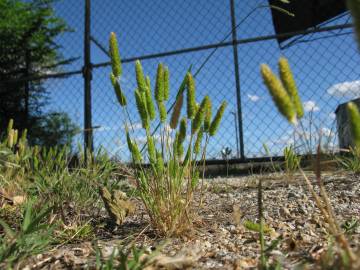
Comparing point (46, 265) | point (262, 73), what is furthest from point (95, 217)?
point (262, 73)

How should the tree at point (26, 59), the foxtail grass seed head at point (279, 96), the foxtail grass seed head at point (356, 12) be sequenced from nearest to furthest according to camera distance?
the foxtail grass seed head at point (356, 12) → the foxtail grass seed head at point (279, 96) → the tree at point (26, 59)

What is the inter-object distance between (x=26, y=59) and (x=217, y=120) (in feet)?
16.1

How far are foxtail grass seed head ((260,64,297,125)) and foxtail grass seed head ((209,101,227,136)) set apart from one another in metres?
0.55

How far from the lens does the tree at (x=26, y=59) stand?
4988mm

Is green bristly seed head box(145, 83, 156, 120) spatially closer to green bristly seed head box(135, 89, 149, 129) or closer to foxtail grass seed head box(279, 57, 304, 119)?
green bristly seed head box(135, 89, 149, 129)

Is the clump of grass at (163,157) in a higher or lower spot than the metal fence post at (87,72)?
lower

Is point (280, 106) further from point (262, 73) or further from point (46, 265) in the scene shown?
point (46, 265)

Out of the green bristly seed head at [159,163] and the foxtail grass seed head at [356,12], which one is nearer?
the foxtail grass seed head at [356,12]

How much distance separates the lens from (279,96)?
1.62ft

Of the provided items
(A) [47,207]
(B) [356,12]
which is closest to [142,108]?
(A) [47,207]

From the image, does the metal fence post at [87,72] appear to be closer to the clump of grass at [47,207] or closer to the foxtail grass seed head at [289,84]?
the clump of grass at [47,207]

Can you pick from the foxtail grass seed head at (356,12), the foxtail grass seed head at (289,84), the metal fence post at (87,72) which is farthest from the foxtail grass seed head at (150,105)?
the metal fence post at (87,72)

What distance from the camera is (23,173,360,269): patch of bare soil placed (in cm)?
84

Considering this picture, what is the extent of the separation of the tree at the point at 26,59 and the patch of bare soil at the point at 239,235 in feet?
11.6
